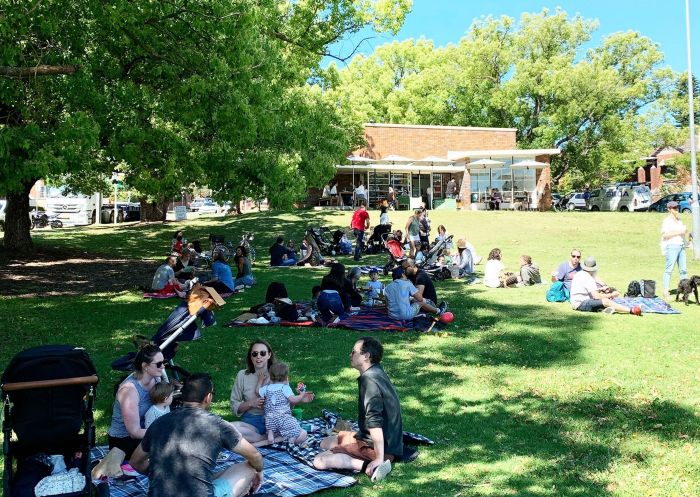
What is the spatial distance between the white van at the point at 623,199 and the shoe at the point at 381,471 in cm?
4004

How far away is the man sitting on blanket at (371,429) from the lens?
5234 mm

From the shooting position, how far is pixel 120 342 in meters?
9.88

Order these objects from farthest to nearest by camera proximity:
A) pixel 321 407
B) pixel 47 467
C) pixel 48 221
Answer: pixel 48 221 < pixel 321 407 < pixel 47 467

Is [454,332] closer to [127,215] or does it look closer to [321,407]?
[321,407]

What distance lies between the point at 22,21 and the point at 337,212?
22.9 meters

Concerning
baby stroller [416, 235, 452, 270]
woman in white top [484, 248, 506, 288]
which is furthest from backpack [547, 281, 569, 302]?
baby stroller [416, 235, 452, 270]

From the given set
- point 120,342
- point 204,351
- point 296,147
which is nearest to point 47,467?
point 204,351

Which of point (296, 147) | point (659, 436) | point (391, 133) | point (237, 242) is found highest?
point (391, 133)

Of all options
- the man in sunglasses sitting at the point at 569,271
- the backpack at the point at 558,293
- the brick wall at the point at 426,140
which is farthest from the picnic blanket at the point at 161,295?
the brick wall at the point at 426,140

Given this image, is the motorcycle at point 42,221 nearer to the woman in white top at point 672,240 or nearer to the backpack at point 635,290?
the backpack at point 635,290

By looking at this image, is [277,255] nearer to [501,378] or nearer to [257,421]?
[501,378]

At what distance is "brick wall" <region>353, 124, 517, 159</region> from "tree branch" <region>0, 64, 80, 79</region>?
2834 centimetres

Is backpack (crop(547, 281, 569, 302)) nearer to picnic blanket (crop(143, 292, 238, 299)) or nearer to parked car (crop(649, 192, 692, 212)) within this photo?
picnic blanket (crop(143, 292, 238, 299))

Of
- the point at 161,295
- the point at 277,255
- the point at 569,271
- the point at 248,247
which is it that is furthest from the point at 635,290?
the point at 248,247
